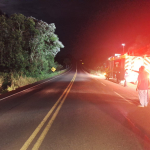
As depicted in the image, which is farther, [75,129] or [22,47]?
[22,47]

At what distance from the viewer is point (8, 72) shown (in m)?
26.3

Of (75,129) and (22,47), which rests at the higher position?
(22,47)

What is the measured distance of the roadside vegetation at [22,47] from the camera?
23.9 m

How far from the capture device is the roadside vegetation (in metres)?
23.9

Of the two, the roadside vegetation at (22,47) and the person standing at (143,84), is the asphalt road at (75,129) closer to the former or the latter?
the person standing at (143,84)

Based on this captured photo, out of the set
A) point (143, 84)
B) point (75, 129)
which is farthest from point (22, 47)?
point (75, 129)

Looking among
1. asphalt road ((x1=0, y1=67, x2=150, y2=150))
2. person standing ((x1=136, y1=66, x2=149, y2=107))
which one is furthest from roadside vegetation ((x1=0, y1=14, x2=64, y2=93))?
person standing ((x1=136, y1=66, x2=149, y2=107))

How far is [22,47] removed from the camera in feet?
98.6

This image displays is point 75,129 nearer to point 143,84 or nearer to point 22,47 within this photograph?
point 143,84

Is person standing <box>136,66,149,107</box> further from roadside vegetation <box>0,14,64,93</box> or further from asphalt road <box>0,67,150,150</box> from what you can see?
roadside vegetation <box>0,14,64,93</box>

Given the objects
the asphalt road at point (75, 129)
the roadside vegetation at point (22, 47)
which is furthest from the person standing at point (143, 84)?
the roadside vegetation at point (22, 47)

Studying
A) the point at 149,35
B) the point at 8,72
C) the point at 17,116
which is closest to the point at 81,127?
the point at 17,116

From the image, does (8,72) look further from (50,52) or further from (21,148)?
(21,148)

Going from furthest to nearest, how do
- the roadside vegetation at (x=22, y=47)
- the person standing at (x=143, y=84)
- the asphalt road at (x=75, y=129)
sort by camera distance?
the roadside vegetation at (x=22, y=47), the person standing at (x=143, y=84), the asphalt road at (x=75, y=129)
